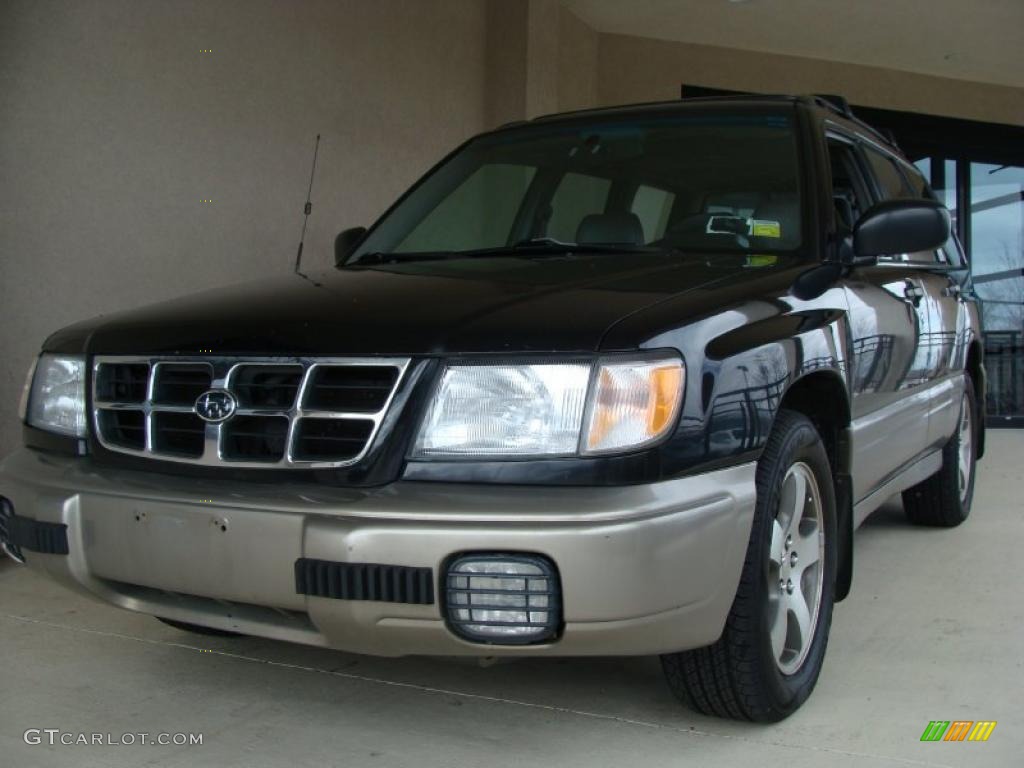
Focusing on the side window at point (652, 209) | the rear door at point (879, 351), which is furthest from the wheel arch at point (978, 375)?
the side window at point (652, 209)

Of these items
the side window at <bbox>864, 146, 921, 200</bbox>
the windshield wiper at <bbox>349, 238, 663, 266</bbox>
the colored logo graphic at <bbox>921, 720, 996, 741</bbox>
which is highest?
the side window at <bbox>864, 146, 921, 200</bbox>

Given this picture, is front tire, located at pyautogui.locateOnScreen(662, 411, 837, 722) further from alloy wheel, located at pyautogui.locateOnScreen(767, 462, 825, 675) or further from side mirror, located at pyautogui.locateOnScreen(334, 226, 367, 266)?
side mirror, located at pyautogui.locateOnScreen(334, 226, 367, 266)

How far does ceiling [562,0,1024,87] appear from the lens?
28.5 feet

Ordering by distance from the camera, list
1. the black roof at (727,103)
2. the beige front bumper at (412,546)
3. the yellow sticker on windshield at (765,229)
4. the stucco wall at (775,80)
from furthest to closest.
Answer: the stucco wall at (775,80) → the black roof at (727,103) → the yellow sticker on windshield at (765,229) → the beige front bumper at (412,546)

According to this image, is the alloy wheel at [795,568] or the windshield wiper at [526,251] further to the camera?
the windshield wiper at [526,251]

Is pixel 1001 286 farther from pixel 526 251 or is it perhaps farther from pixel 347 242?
pixel 526 251

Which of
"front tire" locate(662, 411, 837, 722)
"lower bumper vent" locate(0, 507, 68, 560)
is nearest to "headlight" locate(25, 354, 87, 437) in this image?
"lower bumper vent" locate(0, 507, 68, 560)

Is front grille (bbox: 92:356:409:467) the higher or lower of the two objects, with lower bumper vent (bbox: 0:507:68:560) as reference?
higher

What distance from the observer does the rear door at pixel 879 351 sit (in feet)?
10.3

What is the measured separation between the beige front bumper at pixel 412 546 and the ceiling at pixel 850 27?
23.0ft

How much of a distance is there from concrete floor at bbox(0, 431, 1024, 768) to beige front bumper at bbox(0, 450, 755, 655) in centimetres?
37

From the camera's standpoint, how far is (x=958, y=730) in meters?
2.61

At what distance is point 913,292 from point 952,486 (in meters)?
1.42

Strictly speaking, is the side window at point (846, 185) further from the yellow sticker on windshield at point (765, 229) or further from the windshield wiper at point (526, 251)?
the windshield wiper at point (526, 251)
